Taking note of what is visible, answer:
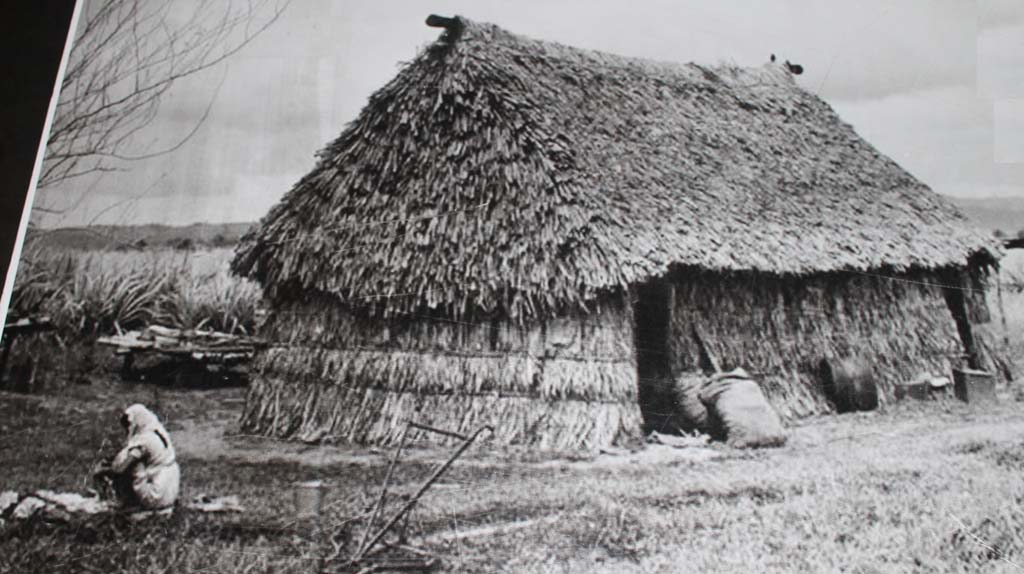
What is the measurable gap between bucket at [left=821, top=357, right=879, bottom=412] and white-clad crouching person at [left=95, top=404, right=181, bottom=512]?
6.56ft

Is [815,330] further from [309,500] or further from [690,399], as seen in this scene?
[309,500]

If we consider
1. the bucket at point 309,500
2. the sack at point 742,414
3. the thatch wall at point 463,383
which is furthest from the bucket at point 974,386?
the bucket at point 309,500

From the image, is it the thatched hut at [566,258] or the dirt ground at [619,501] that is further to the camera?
the thatched hut at [566,258]

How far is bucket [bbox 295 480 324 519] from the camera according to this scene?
2.17 m

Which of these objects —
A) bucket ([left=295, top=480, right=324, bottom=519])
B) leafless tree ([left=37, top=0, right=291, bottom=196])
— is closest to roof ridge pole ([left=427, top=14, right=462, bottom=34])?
leafless tree ([left=37, top=0, right=291, bottom=196])

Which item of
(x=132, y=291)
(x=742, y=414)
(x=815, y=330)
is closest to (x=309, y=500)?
(x=132, y=291)

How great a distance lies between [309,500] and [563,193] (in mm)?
1241

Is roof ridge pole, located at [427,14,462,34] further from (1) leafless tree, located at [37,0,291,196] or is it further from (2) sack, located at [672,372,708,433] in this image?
(2) sack, located at [672,372,708,433]

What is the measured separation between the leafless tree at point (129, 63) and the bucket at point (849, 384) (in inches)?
87.4

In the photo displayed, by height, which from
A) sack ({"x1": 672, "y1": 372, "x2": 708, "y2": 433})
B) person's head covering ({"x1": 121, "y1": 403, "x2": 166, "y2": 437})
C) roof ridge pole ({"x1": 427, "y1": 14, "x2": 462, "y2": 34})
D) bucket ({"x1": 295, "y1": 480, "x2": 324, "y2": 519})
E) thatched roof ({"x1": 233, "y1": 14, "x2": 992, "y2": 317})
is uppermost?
roof ridge pole ({"x1": 427, "y1": 14, "x2": 462, "y2": 34})

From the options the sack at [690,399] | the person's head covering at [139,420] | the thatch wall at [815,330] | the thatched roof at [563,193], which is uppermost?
the thatched roof at [563,193]

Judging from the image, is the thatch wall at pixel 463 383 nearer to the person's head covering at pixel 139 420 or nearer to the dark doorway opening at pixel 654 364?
the dark doorway opening at pixel 654 364

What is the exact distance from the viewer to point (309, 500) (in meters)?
2.19

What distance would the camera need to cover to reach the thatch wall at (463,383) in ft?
7.52
